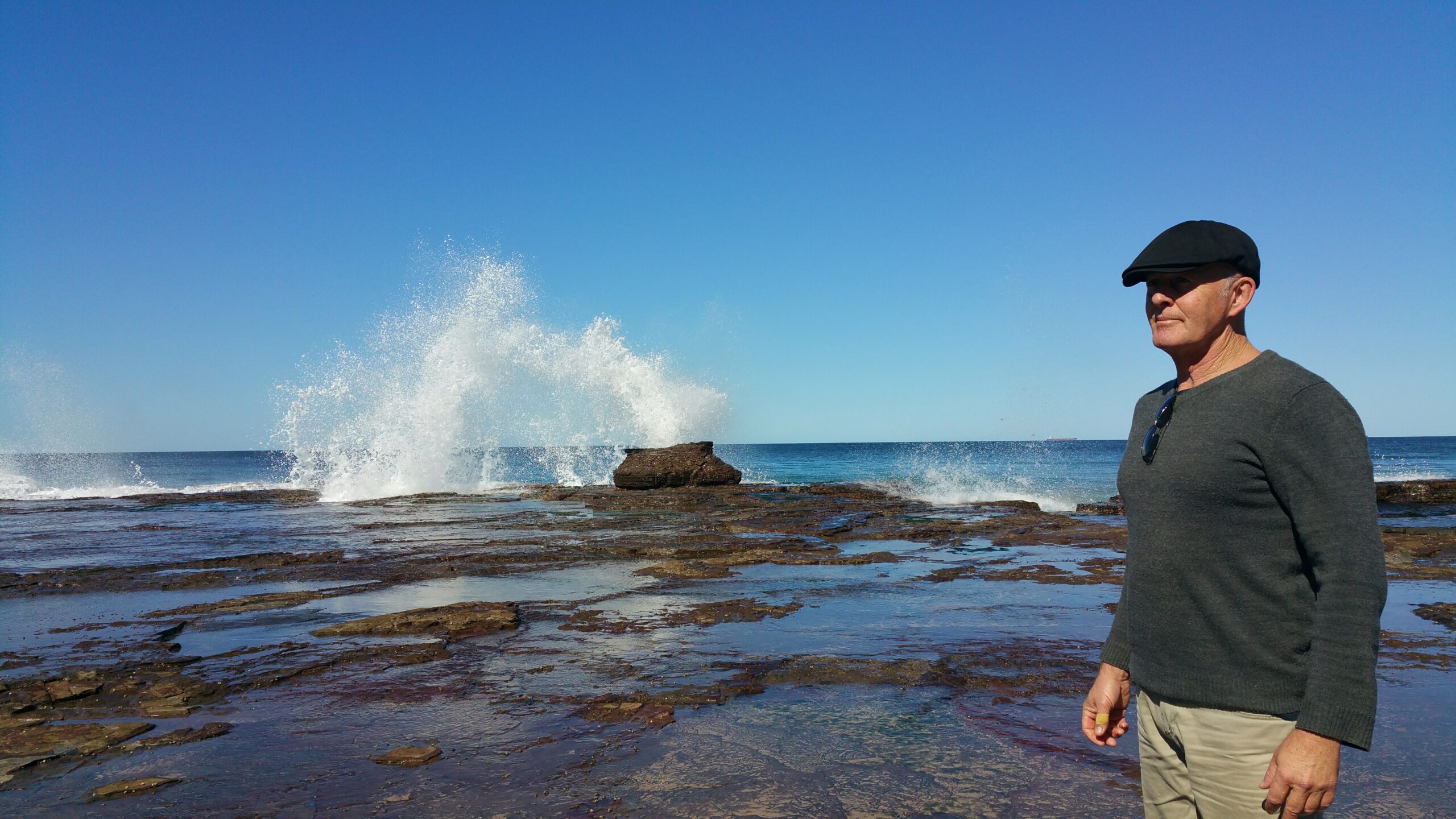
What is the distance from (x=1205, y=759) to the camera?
1913 mm

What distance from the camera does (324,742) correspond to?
469 centimetres

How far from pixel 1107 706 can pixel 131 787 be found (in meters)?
4.40

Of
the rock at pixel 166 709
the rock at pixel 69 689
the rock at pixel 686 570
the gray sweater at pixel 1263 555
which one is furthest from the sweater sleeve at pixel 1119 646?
the rock at pixel 686 570

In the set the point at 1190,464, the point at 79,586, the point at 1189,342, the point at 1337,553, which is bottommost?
the point at 79,586

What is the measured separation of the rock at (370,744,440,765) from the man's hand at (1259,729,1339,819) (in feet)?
12.8

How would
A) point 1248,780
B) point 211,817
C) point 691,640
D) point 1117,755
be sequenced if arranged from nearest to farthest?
point 1248,780 < point 211,817 < point 1117,755 < point 691,640

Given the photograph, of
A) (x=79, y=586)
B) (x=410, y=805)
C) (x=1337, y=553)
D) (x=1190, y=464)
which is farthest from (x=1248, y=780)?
(x=79, y=586)

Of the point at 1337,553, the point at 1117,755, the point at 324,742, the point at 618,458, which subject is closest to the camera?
the point at 1337,553

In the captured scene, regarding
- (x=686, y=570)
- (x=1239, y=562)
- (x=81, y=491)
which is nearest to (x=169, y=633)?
(x=686, y=570)

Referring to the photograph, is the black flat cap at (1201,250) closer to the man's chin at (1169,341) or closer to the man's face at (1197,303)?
the man's face at (1197,303)

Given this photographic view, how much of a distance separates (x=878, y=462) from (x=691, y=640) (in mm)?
70080

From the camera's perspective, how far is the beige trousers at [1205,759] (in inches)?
72.6

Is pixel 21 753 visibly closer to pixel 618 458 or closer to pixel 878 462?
pixel 618 458

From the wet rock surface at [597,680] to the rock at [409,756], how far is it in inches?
1.7
